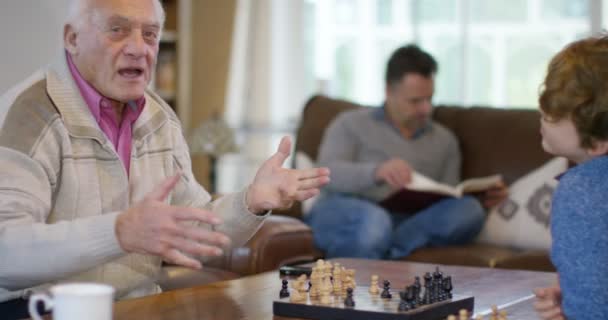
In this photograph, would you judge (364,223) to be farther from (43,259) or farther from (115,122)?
(43,259)

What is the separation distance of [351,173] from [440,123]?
559 millimetres

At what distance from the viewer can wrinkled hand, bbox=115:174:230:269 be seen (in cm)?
145

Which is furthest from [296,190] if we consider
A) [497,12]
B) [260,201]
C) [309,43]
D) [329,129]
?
[309,43]

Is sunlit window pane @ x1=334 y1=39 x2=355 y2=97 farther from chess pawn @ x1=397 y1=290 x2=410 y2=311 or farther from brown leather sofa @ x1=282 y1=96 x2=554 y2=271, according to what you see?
chess pawn @ x1=397 y1=290 x2=410 y2=311

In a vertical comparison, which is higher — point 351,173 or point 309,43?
point 309,43

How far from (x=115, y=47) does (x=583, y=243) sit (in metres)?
1.06

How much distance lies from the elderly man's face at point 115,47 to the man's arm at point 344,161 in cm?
159

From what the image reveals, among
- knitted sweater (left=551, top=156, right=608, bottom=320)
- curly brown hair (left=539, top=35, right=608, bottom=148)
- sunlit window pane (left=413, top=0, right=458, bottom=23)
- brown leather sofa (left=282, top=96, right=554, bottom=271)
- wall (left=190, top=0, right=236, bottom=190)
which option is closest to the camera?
knitted sweater (left=551, top=156, right=608, bottom=320)

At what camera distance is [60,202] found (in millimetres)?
1920

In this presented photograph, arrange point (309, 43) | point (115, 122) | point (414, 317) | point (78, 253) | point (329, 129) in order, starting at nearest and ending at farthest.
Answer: point (414, 317)
point (78, 253)
point (115, 122)
point (329, 129)
point (309, 43)

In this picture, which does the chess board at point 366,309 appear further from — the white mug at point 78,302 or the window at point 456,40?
the window at point 456,40

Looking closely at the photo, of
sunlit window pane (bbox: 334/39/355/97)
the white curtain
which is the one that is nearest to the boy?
sunlit window pane (bbox: 334/39/355/97)

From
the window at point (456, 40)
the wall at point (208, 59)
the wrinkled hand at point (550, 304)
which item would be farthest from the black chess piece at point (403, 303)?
the wall at point (208, 59)

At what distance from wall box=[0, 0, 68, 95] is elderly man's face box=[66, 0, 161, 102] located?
2.42 feet
